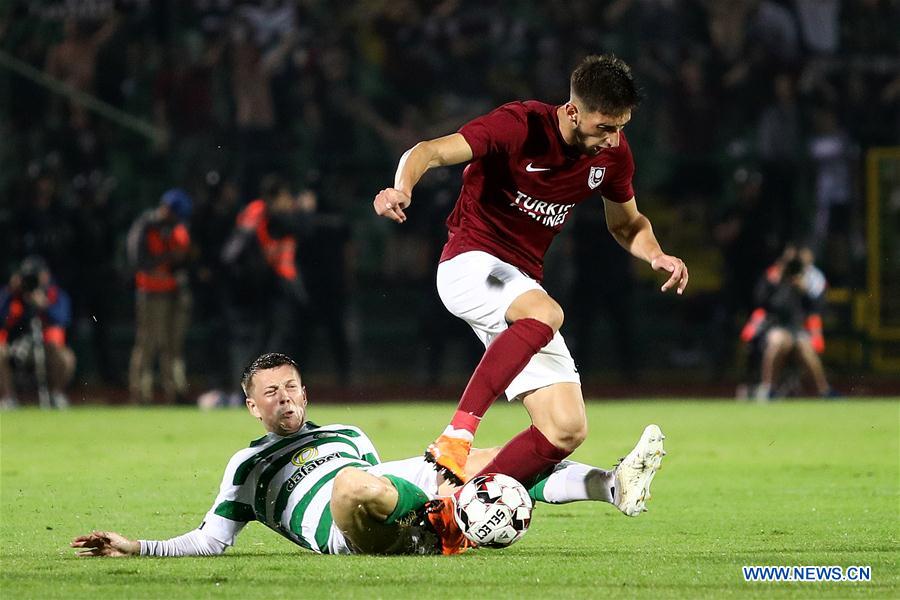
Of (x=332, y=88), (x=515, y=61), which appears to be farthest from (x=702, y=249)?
(x=332, y=88)

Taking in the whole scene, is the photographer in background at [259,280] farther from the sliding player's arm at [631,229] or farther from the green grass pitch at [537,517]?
the sliding player's arm at [631,229]

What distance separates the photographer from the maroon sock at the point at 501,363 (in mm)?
6027

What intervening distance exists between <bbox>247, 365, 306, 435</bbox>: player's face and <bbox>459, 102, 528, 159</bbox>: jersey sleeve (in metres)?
1.15

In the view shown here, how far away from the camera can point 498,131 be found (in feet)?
21.2

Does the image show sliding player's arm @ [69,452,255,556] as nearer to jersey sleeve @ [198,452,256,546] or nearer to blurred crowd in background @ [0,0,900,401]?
jersey sleeve @ [198,452,256,546]

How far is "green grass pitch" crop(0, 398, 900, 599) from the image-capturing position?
534 cm

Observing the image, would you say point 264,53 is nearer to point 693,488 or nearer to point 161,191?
point 161,191

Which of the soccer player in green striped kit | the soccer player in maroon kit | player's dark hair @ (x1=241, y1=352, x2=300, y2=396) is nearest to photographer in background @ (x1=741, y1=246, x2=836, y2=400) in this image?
the soccer player in maroon kit

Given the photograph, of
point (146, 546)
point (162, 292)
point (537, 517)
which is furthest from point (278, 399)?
point (162, 292)

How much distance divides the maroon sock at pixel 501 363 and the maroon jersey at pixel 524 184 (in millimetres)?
585

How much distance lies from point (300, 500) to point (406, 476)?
17.8 inches

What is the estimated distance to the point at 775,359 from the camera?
16.8m

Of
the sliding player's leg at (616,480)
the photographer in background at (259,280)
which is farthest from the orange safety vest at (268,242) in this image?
the sliding player's leg at (616,480)

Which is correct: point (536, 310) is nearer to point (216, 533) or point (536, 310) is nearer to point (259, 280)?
point (216, 533)
